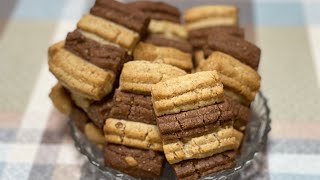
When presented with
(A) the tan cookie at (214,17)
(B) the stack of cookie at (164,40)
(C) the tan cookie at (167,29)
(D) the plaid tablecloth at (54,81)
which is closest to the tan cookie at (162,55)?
(B) the stack of cookie at (164,40)

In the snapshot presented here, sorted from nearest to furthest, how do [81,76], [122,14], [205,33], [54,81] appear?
[81,76] → [122,14] → [205,33] → [54,81]

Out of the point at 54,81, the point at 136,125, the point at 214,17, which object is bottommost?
the point at 54,81

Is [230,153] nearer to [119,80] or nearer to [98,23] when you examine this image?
[119,80]

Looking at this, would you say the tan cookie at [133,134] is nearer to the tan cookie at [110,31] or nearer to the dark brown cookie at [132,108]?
the dark brown cookie at [132,108]

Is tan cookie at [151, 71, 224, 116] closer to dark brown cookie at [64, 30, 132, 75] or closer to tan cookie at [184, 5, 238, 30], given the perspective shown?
dark brown cookie at [64, 30, 132, 75]

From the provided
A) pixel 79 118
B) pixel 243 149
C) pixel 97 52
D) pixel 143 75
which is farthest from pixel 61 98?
pixel 243 149

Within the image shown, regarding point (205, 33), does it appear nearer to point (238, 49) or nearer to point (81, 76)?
point (238, 49)
